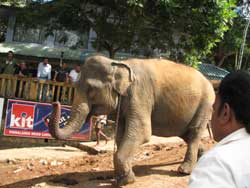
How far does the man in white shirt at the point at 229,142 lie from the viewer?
1797mm

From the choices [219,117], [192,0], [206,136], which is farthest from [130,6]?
[219,117]

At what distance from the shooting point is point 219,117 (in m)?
2.21

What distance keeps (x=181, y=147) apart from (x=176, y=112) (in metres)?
2.95

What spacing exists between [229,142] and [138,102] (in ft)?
19.4

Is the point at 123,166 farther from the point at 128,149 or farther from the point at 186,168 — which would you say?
the point at 186,168

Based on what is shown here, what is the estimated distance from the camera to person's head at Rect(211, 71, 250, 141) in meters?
2.11

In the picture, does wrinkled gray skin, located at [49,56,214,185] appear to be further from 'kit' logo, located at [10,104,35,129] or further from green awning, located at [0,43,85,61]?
green awning, located at [0,43,85,61]

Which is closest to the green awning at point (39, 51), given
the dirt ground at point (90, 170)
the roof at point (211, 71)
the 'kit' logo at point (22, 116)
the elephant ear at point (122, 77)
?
the roof at point (211, 71)

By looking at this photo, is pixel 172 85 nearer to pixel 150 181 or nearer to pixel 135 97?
pixel 135 97

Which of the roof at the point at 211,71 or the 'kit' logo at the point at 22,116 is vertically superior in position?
the roof at the point at 211,71

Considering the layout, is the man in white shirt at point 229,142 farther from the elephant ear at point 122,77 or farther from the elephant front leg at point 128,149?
the elephant ear at point 122,77

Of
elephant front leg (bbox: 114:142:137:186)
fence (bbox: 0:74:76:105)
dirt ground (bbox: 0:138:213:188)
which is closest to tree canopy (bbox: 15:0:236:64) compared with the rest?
fence (bbox: 0:74:76:105)

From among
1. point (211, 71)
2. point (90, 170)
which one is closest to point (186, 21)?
point (90, 170)

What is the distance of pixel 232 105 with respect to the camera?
2.14 m
